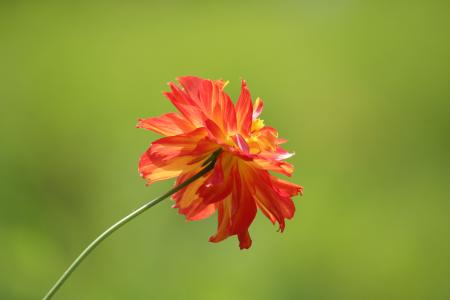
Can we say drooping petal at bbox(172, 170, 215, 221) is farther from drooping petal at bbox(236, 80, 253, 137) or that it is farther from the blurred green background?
the blurred green background

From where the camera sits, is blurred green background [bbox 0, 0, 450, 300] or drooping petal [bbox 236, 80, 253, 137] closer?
drooping petal [bbox 236, 80, 253, 137]

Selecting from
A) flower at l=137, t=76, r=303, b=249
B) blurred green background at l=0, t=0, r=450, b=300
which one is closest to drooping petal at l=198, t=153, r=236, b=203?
flower at l=137, t=76, r=303, b=249

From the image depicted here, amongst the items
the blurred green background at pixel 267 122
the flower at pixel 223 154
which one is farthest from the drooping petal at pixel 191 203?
the blurred green background at pixel 267 122

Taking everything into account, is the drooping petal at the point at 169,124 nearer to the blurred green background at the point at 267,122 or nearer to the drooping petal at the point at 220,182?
the drooping petal at the point at 220,182

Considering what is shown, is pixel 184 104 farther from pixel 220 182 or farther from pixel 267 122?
pixel 267 122

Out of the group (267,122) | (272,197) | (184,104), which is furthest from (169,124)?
(267,122)

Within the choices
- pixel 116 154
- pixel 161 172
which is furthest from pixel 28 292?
pixel 161 172

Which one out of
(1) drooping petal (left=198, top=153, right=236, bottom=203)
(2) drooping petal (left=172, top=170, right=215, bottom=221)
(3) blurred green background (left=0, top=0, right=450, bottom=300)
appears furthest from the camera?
(3) blurred green background (left=0, top=0, right=450, bottom=300)

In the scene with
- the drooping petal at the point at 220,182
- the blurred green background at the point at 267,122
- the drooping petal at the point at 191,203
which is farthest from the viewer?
the blurred green background at the point at 267,122
